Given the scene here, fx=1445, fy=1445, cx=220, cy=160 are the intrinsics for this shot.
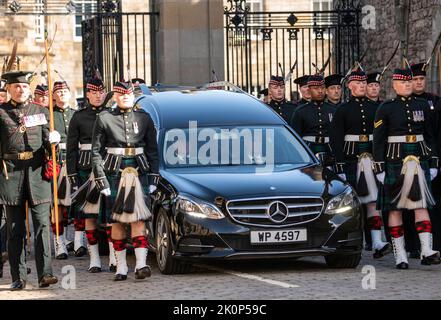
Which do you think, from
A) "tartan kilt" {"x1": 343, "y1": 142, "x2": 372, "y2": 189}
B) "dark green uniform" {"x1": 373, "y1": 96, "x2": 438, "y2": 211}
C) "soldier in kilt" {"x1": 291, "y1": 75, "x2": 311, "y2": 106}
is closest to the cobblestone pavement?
"dark green uniform" {"x1": 373, "y1": 96, "x2": 438, "y2": 211}

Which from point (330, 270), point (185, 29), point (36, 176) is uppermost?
point (185, 29)

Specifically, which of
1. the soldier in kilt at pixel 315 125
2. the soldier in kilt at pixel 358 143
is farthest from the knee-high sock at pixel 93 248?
the soldier in kilt at pixel 315 125

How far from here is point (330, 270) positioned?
539 inches

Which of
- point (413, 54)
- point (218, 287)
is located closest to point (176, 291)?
point (218, 287)

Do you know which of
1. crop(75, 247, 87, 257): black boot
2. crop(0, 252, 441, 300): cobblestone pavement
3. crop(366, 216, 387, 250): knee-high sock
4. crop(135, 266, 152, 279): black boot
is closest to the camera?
crop(0, 252, 441, 300): cobblestone pavement

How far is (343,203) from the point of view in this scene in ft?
44.4

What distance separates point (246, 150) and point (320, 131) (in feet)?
7.90

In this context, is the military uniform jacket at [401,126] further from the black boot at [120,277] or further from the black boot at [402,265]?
the black boot at [120,277]

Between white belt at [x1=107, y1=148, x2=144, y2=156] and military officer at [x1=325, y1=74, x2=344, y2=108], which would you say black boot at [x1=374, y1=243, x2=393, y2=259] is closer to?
military officer at [x1=325, y1=74, x2=344, y2=108]

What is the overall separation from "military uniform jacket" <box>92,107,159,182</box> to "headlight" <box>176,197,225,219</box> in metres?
0.43

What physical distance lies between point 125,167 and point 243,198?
3.77 ft

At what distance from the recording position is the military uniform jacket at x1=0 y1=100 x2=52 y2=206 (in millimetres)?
12938

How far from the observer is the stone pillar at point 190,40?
23625 mm

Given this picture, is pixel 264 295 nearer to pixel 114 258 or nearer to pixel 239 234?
pixel 239 234
